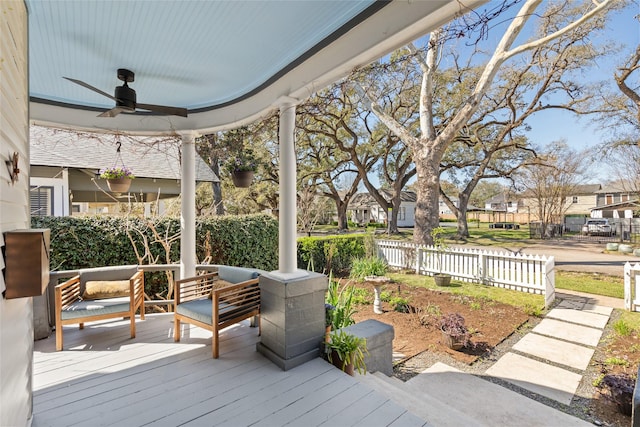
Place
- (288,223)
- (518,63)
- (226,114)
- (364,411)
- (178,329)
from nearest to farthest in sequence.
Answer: (364,411), (288,223), (178,329), (226,114), (518,63)

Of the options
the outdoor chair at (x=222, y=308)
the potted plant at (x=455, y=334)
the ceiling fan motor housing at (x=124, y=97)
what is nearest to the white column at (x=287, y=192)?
the outdoor chair at (x=222, y=308)

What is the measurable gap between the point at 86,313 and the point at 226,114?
272 cm

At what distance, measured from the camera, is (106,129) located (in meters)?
4.09

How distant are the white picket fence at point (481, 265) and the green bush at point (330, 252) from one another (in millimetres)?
1050

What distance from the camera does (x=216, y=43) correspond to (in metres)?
2.41

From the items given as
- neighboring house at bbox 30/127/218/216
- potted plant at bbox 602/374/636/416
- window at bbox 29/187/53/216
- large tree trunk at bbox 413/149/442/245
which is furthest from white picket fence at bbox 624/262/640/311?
window at bbox 29/187/53/216

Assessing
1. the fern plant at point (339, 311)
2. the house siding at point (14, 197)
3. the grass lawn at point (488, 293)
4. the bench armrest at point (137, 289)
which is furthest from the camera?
the grass lawn at point (488, 293)

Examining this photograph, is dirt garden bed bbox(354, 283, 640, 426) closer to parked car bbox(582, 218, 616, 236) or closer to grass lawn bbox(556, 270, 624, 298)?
grass lawn bbox(556, 270, 624, 298)

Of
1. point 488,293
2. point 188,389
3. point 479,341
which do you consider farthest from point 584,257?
point 188,389

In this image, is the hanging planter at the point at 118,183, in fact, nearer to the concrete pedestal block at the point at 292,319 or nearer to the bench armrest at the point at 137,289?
the bench armrest at the point at 137,289

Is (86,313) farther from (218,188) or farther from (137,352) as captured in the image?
(218,188)

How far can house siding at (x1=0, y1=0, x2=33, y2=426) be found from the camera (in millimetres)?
1320

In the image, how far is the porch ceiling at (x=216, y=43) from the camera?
76.7 inches

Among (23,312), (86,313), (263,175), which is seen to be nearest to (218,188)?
(263,175)
